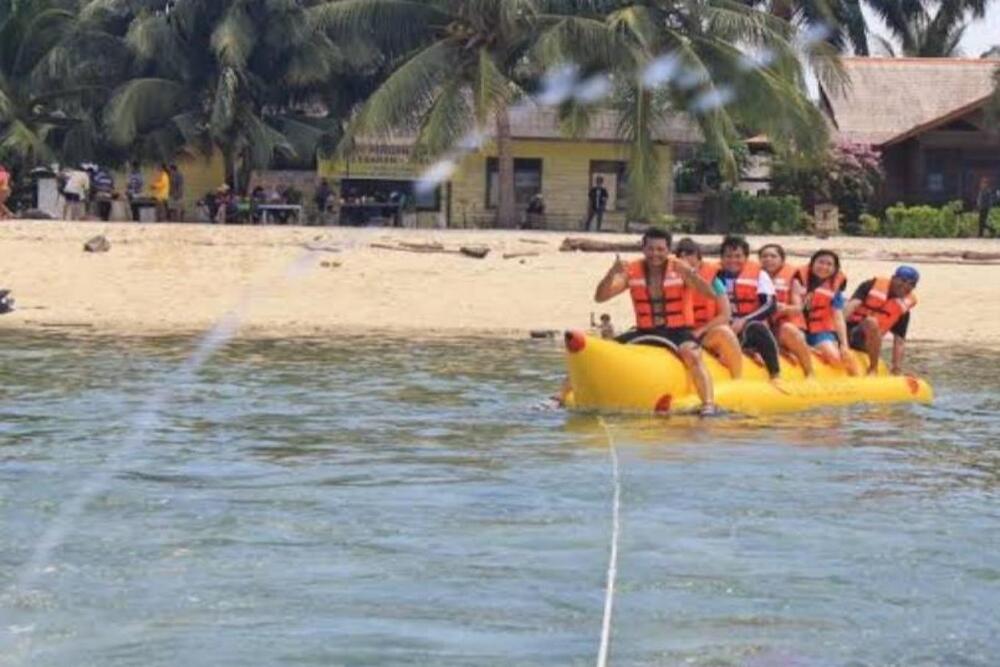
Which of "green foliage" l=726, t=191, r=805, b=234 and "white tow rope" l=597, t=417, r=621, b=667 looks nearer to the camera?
"white tow rope" l=597, t=417, r=621, b=667

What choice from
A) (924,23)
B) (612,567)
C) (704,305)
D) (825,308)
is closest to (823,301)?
(825,308)

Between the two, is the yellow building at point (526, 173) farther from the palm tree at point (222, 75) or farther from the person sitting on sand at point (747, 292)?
the person sitting on sand at point (747, 292)

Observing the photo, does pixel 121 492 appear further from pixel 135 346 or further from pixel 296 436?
pixel 135 346

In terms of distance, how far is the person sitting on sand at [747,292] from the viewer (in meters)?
12.9

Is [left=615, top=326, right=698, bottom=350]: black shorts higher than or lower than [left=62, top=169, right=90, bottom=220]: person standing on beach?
lower

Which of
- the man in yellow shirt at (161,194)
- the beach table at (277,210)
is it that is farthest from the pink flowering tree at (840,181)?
the man in yellow shirt at (161,194)

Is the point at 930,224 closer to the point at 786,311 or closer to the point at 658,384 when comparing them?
the point at 786,311

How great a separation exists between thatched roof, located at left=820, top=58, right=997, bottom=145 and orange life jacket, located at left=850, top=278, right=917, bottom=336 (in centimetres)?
2342

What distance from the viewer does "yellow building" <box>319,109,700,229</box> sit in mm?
35031

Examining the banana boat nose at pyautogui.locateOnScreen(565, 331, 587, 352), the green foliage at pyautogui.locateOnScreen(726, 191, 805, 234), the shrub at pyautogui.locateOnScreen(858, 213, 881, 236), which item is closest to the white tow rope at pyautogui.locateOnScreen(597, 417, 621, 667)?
the banana boat nose at pyautogui.locateOnScreen(565, 331, 587, 352)

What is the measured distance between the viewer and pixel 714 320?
1239cm

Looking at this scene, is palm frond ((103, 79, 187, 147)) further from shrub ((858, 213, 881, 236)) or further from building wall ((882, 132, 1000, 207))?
building wall ((882, 132, 1000, 207))

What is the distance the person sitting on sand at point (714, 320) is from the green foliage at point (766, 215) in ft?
63.1

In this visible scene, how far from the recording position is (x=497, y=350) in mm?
17828
